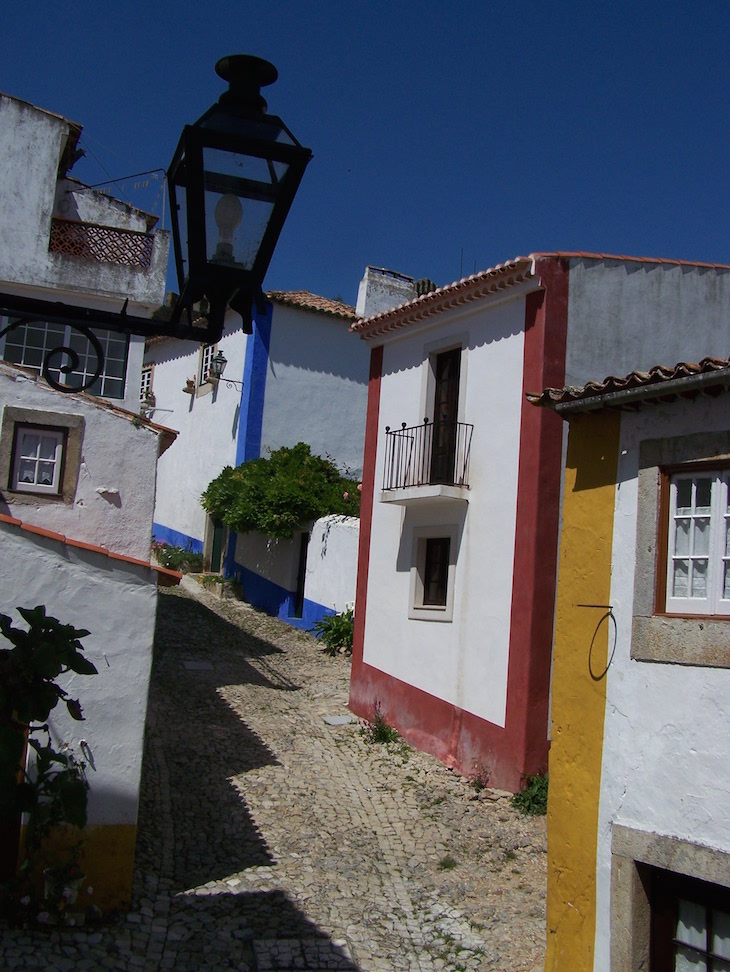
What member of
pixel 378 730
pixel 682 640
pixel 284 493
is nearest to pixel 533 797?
pixel 378 730

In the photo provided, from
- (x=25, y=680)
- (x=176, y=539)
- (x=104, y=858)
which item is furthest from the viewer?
(x=176, y=539)

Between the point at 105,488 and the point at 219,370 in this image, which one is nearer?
the point at 105,488

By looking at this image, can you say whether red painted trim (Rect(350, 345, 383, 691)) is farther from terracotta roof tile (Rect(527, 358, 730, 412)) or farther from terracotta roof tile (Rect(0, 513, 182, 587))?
terracotta roof tile (Rect(527, 358, 730, 412))

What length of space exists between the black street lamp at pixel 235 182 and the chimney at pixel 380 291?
1810 centimetres

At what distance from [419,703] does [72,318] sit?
9.84 meters

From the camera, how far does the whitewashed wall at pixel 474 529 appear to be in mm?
11047

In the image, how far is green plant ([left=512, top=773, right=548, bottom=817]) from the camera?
9805 millimetres

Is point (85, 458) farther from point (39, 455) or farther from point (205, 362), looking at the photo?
point (205, 362)

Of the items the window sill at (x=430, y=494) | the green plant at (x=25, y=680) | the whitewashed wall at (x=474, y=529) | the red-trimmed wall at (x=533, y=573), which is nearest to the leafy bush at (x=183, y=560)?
the whitewashed wall at (x=474, y=529)

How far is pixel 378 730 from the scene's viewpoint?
12609mm

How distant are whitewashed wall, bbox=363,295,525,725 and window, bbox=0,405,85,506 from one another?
468 centimetres

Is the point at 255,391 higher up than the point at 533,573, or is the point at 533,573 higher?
the point at 255,391

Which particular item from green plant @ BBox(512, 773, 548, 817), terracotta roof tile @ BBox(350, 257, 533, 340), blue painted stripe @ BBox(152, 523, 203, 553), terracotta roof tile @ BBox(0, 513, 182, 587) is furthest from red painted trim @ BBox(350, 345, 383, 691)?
blue painted stripe @ BBox(152, 523, 203, 553)

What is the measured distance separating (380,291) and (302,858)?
15148 millimetres
